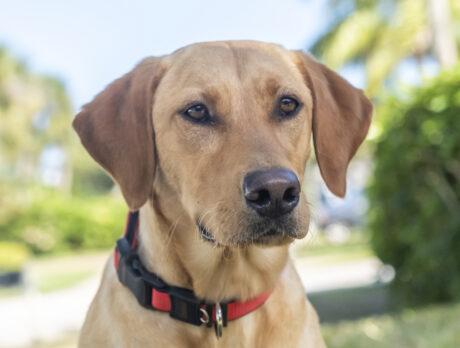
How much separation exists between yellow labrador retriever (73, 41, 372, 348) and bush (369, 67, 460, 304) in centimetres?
336

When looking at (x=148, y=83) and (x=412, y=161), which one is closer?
(x=148, y=83)

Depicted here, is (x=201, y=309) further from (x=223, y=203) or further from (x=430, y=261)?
(x=430, y=261)

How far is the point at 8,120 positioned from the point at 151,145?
1465 inches

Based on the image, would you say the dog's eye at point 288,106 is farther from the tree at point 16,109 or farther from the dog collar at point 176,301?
the tree at point 16,109

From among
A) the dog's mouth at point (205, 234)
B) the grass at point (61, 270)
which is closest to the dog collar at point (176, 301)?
the dog's mouth at point (205, 234)

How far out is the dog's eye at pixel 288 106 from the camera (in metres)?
2.61

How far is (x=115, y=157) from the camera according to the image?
103 inches

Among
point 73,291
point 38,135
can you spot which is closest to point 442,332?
point 73,291

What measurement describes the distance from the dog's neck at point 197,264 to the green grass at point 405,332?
2.59 metres

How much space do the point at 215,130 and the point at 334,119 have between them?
668 millimetres

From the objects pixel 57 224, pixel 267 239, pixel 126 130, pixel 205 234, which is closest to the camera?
pixel 267 239

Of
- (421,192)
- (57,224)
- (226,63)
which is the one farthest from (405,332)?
(57,224)

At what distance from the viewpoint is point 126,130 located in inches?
103

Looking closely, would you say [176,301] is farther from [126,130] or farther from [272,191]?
[126,130]
